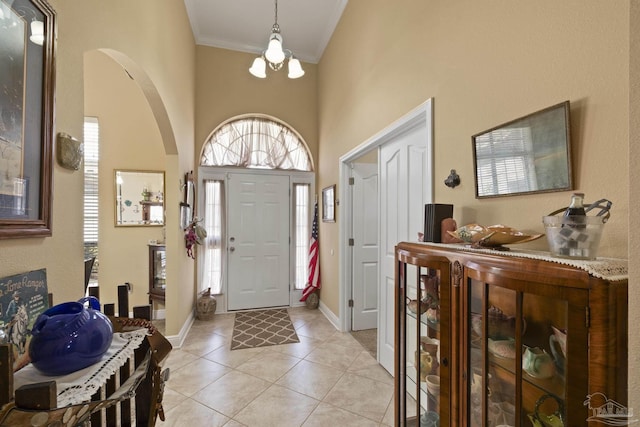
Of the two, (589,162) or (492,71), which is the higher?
(492,71)

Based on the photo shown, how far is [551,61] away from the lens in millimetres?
1091

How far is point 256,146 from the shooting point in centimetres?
439

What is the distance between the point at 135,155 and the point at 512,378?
4568 mm

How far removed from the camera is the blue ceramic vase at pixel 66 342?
2.37 feet

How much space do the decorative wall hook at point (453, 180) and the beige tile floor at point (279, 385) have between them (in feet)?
5.47

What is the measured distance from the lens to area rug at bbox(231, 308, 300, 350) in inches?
124

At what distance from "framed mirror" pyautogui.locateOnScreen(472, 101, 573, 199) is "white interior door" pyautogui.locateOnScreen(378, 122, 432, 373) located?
1.50ft

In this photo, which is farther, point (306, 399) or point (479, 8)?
point (306, 399)

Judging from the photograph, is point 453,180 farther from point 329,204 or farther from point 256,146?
point 256,146

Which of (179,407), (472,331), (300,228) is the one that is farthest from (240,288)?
(472,331)

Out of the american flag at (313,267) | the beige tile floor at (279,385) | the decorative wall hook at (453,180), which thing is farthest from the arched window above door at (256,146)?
the decorative wall hook at (453,180)

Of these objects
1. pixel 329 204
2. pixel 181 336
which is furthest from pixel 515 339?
pixel 181 336

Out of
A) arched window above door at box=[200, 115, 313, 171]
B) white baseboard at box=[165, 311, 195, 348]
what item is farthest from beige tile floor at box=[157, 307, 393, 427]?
arched window above door at box=[200, 115, 313, 171]

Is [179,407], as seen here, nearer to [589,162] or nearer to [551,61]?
[589,162]
